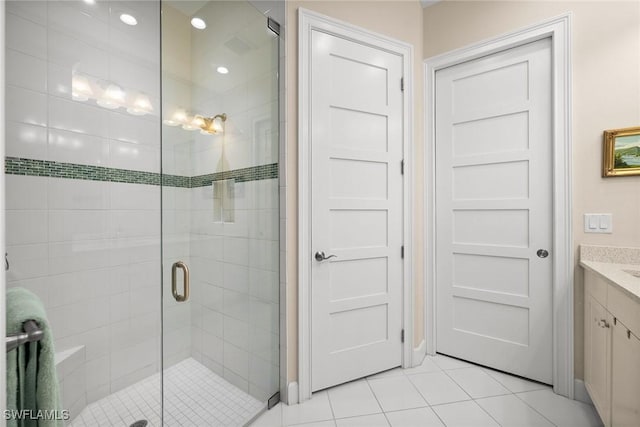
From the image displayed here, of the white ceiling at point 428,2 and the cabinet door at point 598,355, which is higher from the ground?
the white ceiling at point 428,2

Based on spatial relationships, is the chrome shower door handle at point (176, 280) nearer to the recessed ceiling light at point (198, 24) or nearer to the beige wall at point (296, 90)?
the beige wall at point (296, 90)

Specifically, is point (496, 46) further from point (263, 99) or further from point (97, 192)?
point (97, 192)

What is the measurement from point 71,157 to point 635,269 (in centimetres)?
322

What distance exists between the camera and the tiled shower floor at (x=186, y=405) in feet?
5.30

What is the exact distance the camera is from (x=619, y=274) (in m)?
1.56

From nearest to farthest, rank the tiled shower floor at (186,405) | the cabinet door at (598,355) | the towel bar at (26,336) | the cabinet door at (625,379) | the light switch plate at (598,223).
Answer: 1. the towel bar at (26,336)
2. the cabinet door at (625,379)
3. the cabinet door at (598,355)
4. the tiled shower floor at (186,405)
5. the light switch plate at (598,223)

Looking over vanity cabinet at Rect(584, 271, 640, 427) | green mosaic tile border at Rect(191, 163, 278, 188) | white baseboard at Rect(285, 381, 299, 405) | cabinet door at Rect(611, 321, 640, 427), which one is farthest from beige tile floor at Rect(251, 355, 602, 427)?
green mosaic tile border at Rect(191, 163, 278, 188)

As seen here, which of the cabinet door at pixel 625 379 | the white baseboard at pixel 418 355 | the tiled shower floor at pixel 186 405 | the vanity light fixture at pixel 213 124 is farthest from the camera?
the white baseboard at pixel 418 355

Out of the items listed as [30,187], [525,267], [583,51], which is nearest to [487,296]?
[525,267]

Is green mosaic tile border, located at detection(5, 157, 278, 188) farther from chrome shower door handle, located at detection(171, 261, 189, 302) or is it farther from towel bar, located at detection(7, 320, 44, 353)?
towel bar, located at detection(7, 320, 44, 353)

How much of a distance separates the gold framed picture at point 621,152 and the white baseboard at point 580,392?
1.28m

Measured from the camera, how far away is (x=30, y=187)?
1.65 m

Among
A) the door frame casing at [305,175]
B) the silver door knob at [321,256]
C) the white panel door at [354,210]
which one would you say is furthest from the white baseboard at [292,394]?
the silver door knob at [321,256]

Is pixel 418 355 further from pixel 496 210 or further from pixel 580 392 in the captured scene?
pixel 496 210
